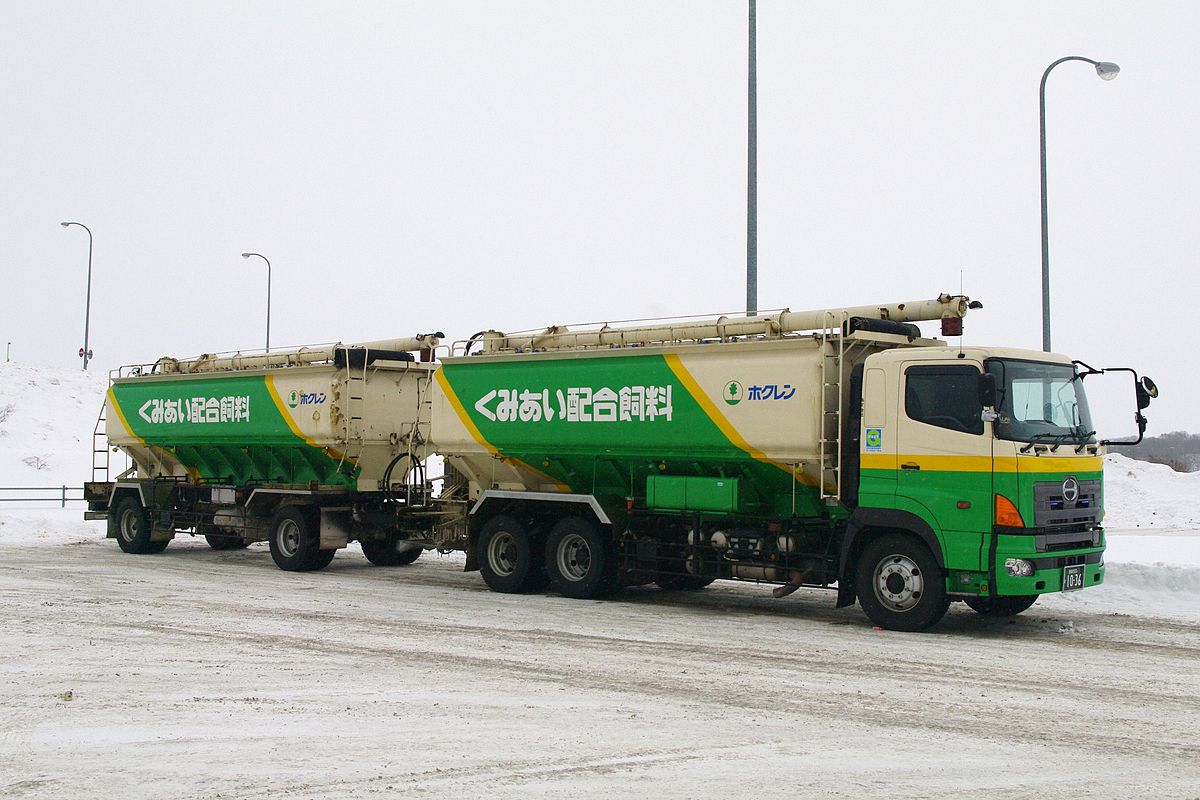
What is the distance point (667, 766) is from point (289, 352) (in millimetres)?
14994

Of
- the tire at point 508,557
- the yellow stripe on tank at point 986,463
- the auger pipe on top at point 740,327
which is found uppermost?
the auger pipe on top at point 740,327

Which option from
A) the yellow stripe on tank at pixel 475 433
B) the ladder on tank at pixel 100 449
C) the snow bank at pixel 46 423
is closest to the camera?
the yellow stripe on tank at pixel 475 433

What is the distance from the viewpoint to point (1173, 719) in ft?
28.0

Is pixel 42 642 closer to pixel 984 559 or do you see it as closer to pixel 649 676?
pixel 649 676

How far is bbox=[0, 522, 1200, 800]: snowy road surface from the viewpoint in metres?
6.84

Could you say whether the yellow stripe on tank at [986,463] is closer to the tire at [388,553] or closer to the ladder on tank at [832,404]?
the ladder on tank at [832,404]

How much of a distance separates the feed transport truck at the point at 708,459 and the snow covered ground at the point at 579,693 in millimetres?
687

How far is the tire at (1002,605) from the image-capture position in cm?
Answer: 1375

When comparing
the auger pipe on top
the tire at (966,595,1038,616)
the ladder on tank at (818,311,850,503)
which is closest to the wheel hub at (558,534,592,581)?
the auger pipe on top

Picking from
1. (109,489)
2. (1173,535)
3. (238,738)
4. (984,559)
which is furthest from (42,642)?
(1173,535)

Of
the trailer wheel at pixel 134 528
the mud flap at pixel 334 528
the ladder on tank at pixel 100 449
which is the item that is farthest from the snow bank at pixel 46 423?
the mud flap at pixel 334 528

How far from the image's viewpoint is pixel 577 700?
9.06 meters

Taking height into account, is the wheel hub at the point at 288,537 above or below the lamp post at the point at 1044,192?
below

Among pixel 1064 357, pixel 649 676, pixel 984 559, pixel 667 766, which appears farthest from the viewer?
pixel 1064 357
